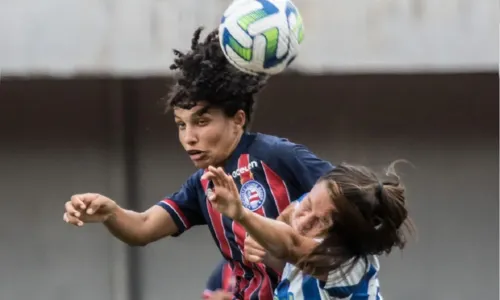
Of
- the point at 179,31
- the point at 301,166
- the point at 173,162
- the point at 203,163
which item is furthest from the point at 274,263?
the point at 173,162

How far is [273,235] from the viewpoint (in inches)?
116

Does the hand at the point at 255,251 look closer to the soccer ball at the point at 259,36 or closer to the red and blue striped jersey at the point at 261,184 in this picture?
the red and blue striped jersey at the point at 261,184

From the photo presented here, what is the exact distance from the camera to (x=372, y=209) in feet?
9.93

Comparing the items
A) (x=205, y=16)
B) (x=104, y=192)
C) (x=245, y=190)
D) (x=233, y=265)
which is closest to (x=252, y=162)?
(x=245, y=190)

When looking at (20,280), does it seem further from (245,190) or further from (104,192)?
(245,190)

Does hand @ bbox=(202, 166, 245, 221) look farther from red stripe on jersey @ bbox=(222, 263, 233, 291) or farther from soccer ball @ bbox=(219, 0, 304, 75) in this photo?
red stripe on jersey @ bbox=(222, 263, 233, 291)

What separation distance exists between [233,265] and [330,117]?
8.04ft

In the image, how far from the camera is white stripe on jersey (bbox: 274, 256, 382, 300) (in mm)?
3045

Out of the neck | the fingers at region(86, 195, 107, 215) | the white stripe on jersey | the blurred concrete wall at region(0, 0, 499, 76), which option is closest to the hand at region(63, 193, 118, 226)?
the fingers at region(86, 195, 107, 215)

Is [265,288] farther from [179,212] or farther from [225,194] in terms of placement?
[225,194]

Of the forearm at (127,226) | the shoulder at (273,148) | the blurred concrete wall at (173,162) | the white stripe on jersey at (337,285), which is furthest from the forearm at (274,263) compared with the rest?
the blurred concrete wall at (173,162)

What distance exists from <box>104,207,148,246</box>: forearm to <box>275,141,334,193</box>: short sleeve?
654mm

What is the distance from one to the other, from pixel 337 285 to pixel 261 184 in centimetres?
61

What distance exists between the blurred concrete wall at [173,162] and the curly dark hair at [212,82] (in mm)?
2278
